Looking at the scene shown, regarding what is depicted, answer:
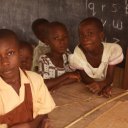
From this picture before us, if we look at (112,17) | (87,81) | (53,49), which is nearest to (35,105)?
(87,81)

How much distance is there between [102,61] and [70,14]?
0.96 metres

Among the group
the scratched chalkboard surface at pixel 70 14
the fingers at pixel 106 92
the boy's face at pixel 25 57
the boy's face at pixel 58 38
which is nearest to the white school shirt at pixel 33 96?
the fingers at pixel 106 92

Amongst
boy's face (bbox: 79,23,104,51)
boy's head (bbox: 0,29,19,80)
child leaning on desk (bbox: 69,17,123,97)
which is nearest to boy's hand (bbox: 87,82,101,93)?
child leaning on desk (bbox: 69,17,123,97)

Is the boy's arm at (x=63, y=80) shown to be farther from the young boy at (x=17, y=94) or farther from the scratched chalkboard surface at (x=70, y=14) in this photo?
the scratched chalkboard surface at (x=70, y=14)

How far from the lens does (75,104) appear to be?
135 centimetres

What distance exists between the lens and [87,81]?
1.65 m

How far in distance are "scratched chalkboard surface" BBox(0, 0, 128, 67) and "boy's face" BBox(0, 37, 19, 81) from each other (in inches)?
50.4

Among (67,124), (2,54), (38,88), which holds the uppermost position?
(2,54)

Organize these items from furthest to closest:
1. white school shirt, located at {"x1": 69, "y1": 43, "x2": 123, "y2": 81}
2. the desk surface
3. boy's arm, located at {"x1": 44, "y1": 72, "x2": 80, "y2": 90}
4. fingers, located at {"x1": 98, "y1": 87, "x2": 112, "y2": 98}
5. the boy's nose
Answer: white school shirt, located at {"x1": 69, "y1": 43, "x2": 123, "y2": 81} → boy's arm, located at {"x1": 44, "y1": 72, "x2": 80, "y2": 90} → fingers, located at {"x1": 98, "y1": 87, "x2": 112, "y2": 98} → the desk surface → the boy's nose

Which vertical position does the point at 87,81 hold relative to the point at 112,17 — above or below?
below

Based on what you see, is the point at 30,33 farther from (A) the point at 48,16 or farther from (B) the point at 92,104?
(B) the point at 92,104

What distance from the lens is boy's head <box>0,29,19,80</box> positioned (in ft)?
3.67

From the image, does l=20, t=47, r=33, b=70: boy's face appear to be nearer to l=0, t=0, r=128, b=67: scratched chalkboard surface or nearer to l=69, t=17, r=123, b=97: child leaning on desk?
l=69, t=17, r=123, b=97: child leaning on desk

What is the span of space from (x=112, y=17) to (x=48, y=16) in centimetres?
64
